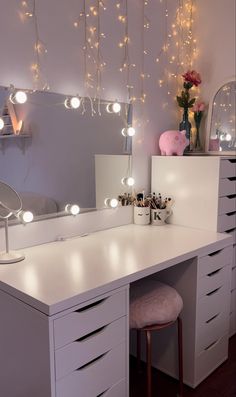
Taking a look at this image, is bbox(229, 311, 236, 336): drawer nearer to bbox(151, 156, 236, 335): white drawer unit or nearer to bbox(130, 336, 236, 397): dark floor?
bbox(130, 336, 236, 397): dark floor

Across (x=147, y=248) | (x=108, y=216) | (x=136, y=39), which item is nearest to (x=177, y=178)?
(x=108, y=216)

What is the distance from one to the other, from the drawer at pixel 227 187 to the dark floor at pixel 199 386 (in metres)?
0.96

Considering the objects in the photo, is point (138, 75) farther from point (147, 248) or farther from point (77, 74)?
point (147, 248)

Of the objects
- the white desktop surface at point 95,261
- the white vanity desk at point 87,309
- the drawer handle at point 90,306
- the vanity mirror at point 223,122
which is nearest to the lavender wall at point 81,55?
the vanity mirror at point 223,122

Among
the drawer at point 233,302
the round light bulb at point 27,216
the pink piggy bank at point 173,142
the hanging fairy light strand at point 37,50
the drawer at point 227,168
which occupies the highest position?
the hanging fairy light strand at point 37,50

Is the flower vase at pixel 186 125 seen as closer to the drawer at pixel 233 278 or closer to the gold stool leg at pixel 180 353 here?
the drawer at pixel 233 278

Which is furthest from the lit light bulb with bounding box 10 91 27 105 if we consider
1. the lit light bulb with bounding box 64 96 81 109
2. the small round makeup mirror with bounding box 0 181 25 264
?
the small round makeup mirror with bounding box 0 181 25 264

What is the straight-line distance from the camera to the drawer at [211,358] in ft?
5.81

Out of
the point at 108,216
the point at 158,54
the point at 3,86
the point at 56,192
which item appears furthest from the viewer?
the point at 158,54

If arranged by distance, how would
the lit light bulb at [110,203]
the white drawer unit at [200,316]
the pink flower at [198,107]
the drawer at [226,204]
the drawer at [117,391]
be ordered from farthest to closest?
the pink flower at [198,107] → the lit light bulb at [110,203] → the drawer at [226,204] → the white drawer unit at [200,316] → the drawer at [117,391]

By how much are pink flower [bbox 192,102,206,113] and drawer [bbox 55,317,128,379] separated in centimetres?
159

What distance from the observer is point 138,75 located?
83.6 inches

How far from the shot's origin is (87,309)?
1.19 m

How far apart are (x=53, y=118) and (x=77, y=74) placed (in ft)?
0.92
